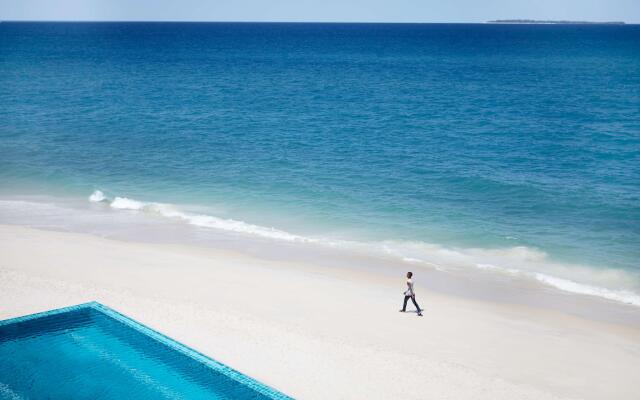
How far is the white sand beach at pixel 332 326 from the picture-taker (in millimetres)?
13031

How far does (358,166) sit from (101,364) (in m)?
23.8

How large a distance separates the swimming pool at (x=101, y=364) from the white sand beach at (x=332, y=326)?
182 cm

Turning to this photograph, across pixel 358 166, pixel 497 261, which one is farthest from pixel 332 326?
pixel 358 166

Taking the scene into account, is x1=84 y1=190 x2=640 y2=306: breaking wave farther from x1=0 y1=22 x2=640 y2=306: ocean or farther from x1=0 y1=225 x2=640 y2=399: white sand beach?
x1=0 y1=225 x2=640 y2=399: white sand beach

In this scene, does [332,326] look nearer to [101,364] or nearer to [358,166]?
[101,364]

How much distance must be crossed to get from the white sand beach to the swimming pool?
1816 mm

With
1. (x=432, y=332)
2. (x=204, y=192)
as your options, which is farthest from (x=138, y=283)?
(x=204, y=192)

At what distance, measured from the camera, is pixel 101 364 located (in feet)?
39.8

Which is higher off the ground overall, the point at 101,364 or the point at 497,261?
the point at 497,261

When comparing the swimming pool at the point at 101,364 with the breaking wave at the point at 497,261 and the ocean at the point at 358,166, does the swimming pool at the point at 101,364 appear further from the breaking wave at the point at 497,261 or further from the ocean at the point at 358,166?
the breaking wave at the point at 497,261

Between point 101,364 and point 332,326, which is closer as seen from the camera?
point 101,364

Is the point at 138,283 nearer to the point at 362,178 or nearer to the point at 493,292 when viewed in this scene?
the point at 493,292

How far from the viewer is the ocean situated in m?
23.8

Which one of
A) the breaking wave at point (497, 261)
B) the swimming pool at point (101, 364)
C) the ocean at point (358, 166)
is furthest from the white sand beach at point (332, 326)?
the ocean at point (358, 166)
